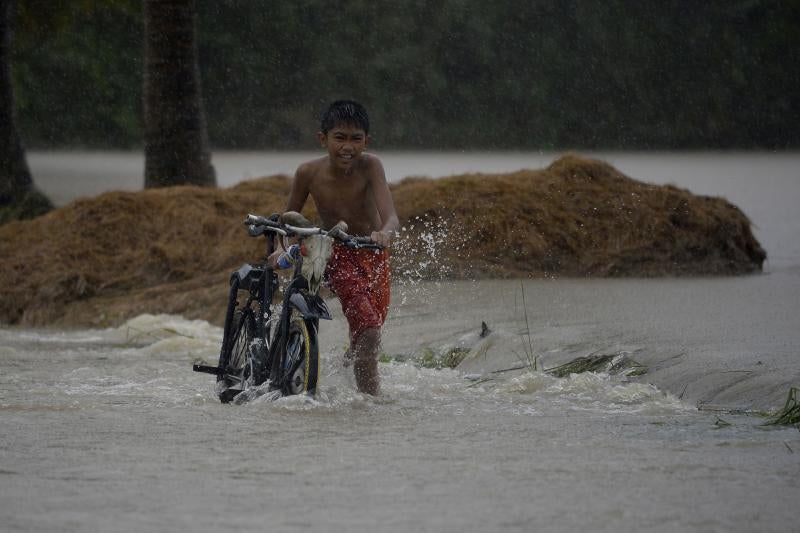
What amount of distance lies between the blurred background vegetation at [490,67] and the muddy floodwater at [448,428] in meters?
11.3

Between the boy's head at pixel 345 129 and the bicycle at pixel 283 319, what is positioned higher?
the boy's head at pixel 345 129

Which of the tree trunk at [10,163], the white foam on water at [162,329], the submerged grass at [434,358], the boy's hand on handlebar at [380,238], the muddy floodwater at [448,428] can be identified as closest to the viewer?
the muddy floodwater at [448,428]

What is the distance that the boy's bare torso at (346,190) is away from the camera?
25.9 feet

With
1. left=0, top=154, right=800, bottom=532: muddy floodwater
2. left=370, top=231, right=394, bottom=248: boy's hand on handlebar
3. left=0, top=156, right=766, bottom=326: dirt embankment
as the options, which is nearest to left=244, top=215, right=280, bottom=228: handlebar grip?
left=370, top=231, right=394, bottom=248: boy's hand on handlebar

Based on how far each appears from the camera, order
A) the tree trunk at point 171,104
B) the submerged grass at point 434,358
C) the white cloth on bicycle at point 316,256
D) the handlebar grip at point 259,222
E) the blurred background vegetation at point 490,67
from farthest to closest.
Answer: the blurred background vegetation at point 490,67
the tree trunk at point 171,104
the submerged grass at point 434,358
the handlebar grip at point 259,222
the white cloth on bicycle at point 316,256

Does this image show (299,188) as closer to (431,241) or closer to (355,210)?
(355,210)

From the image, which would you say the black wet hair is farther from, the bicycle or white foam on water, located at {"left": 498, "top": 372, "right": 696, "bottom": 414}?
white foam on water, located at {"left": 498, "top": 372, "right": 696, "bottom": 414}

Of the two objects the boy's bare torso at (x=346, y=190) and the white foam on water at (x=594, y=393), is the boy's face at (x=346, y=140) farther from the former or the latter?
the white foam on water at (x=594, y=393)

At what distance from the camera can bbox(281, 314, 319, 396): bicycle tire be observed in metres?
7.12

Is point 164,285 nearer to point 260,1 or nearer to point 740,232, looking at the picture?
point 740,232

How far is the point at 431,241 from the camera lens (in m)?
12.9

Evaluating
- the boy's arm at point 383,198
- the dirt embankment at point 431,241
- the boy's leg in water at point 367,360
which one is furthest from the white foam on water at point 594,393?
the dirt embankment at point 431,241

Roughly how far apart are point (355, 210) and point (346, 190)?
0.42 ft

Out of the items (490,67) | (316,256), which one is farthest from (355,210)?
(490,67)
